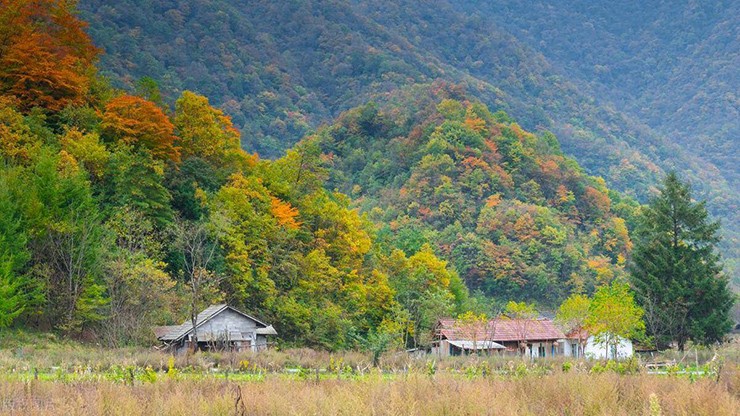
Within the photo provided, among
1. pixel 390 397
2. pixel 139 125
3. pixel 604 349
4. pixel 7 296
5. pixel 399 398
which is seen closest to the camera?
pixel 399 398

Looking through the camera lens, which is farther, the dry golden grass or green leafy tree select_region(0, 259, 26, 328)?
green leafy tree select_region(0, 259, 26, 328)

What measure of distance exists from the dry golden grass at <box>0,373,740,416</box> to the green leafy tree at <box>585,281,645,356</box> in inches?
1318

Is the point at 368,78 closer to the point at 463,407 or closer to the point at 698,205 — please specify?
the point at 698,205

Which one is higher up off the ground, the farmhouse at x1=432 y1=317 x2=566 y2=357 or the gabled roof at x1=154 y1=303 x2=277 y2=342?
the gabled roof at x1=154 y1=303 x2=277 y2=342

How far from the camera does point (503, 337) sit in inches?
2359

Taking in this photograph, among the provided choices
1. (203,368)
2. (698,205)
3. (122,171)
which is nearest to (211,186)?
(122,171)

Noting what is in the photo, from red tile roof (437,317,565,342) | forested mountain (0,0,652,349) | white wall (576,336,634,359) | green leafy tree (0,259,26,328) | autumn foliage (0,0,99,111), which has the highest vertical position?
autumn foliage (0,0,99,111)

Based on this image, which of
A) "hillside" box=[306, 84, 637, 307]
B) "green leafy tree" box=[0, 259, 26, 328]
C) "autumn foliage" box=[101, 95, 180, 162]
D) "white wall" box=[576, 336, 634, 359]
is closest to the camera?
"green leafy tree" box=[0, 259, 26, 328]

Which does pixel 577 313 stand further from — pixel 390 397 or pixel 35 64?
pixel 390 397

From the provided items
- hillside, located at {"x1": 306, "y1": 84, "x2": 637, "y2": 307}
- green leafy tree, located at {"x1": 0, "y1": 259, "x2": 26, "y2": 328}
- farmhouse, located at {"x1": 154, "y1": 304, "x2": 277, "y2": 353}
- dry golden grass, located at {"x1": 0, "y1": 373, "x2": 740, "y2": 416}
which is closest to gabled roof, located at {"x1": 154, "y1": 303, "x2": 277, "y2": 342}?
farmhouse, located at {"x1": 154, "y1": 304, "x2": 277, "y2": 353}

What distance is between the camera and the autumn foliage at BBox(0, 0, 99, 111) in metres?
48.0

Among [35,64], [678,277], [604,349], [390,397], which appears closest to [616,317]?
[678,277]

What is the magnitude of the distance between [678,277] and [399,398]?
4504cm

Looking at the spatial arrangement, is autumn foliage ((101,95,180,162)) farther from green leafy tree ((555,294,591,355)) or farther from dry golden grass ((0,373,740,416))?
dry golden grass ((0,373,740,416))
